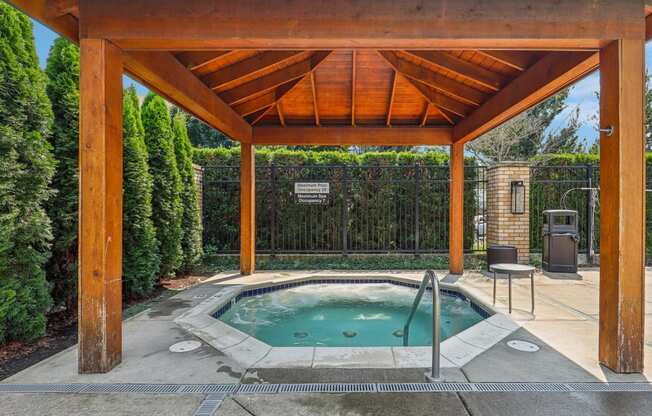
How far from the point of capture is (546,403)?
2355 millimetres

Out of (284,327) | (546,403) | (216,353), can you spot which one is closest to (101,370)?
(216,353)

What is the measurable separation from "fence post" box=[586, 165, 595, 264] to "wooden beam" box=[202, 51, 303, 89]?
751 cm

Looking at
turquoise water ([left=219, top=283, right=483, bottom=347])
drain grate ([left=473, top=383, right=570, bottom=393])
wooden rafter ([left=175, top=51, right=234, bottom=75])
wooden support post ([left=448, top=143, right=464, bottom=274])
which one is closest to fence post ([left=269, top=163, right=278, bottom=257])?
turquoise water ([left=219, top=283, right=483, bottom=347])

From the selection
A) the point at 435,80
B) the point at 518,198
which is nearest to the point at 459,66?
the point at 435,80

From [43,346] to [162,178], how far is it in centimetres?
326

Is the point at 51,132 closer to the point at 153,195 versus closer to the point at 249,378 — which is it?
the point at 153,195

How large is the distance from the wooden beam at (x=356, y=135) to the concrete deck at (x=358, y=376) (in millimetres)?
3835

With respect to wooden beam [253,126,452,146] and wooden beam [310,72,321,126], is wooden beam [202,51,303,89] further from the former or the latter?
wooden beam [253,126,452,146]

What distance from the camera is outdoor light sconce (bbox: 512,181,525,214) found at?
764 centimetres

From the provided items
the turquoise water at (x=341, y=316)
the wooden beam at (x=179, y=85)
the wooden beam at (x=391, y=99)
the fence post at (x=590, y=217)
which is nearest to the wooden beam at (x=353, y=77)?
the wooden beam at (x=391, y=99)

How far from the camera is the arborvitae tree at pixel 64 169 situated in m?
4.11

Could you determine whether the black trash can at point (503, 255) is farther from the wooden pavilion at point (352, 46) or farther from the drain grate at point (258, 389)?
the drain grate at point (258, 389)

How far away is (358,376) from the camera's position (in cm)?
276

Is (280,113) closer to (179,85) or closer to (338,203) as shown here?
(179,85)
